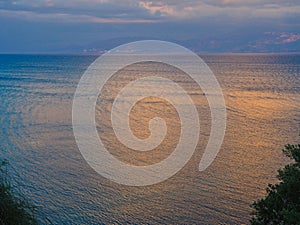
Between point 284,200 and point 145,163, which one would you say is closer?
point 284,200

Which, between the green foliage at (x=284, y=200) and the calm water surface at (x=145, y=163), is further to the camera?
the calm water surface at (x=145, y=163)

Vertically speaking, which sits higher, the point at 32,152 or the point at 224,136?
the point at 224,136

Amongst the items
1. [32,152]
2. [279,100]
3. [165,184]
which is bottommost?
[165,184]

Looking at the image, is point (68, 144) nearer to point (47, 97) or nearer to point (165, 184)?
point (165, 184)

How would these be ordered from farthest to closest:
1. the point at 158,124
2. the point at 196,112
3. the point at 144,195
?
the point at 196,112 < the point at 158,124 < the point at 144,195

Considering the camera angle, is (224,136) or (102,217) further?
(224,136)

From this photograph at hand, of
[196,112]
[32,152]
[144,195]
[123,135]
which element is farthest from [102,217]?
[196,112]

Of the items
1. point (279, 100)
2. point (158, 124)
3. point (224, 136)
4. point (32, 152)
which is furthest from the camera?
point (279, 100)

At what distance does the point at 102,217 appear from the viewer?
19.5m

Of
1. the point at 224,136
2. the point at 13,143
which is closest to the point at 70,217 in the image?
the point at 13,143

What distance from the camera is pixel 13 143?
3200cm

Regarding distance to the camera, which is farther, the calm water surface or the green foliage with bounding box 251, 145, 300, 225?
the calm water surface

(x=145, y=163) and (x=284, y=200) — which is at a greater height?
(x=145, y=163)

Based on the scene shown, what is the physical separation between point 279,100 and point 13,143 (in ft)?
128
